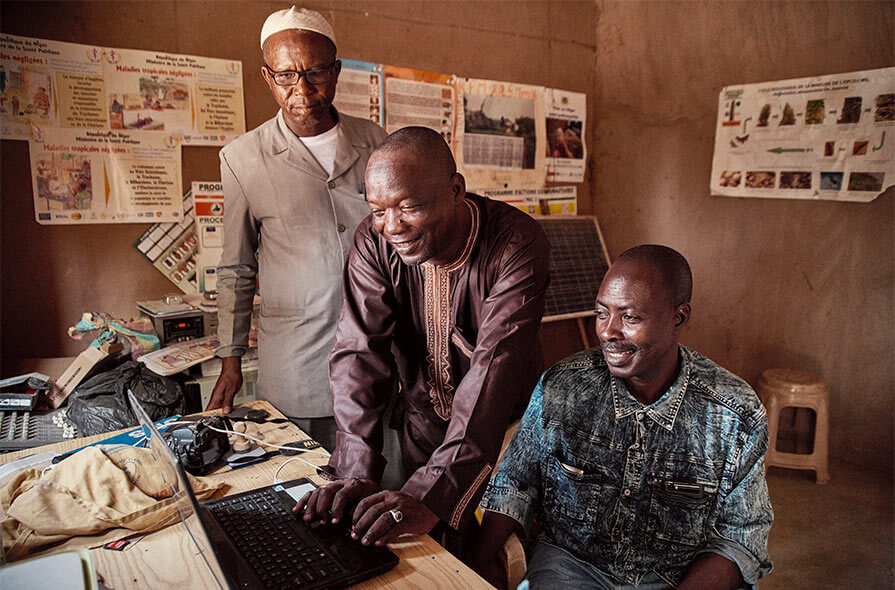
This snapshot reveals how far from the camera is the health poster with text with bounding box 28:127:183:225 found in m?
2.42

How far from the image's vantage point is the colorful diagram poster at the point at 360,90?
126 inches

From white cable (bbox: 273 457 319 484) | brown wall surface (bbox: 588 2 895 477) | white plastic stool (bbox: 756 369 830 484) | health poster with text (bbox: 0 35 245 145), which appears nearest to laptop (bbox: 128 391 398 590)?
white cable (bbox: 273 457 319 484)

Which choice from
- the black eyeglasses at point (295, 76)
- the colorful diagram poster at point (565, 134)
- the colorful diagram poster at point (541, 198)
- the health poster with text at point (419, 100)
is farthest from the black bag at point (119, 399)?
the colorful diagram poster at point (565, 134)

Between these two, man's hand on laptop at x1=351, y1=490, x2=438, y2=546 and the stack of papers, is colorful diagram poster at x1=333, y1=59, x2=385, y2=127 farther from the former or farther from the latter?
man's hand on laptop at x1=351, y1=490, x2=438, y2=546

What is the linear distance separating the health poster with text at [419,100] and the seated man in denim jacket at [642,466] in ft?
7.39

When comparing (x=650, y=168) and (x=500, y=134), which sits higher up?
(x=500, y=134)

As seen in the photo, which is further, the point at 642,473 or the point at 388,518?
the point at 642,473

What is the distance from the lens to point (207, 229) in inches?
110

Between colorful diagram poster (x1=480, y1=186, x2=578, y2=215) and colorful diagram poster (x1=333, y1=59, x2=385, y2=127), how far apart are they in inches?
34.3

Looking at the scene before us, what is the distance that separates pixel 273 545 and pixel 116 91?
2219mm

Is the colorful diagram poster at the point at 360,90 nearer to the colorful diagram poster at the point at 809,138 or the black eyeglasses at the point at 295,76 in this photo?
the black eyeglasses at the point at 295,76

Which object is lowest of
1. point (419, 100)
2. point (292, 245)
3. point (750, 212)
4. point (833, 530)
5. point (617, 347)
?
point (833, 530)

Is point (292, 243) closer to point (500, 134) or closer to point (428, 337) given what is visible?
point (428, 337)

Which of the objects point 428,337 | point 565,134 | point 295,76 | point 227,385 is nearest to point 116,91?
point 295,76
